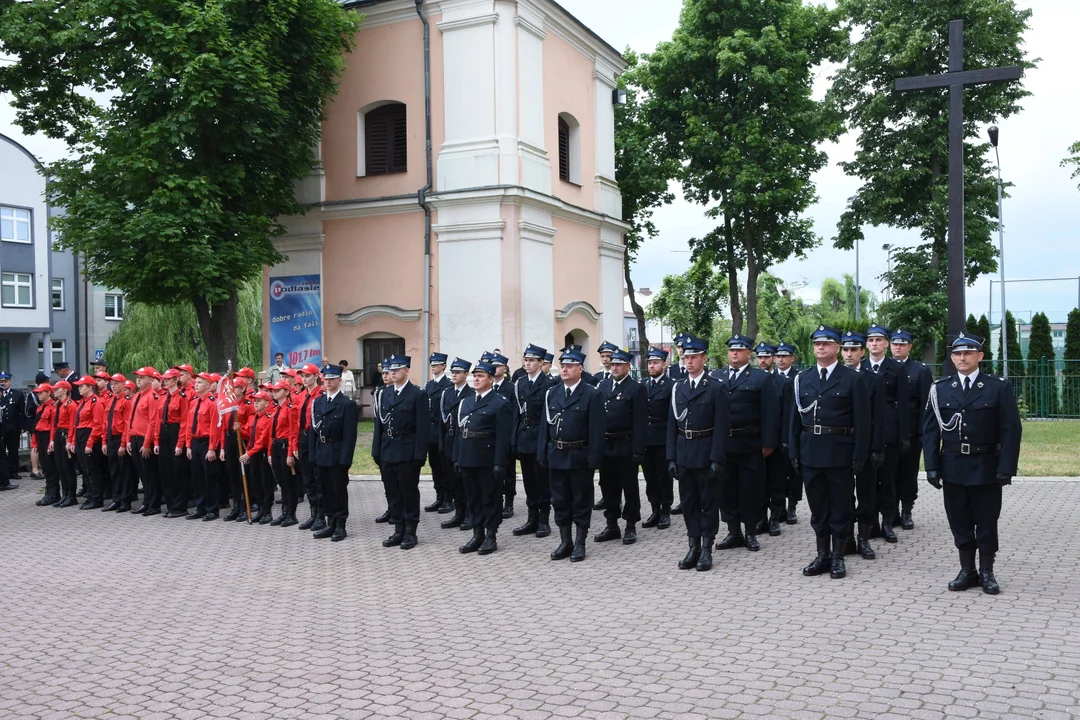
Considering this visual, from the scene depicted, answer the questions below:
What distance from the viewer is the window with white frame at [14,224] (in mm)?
42625

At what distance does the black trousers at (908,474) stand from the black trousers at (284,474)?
6.91 metres

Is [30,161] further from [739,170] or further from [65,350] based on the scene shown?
[739,170]

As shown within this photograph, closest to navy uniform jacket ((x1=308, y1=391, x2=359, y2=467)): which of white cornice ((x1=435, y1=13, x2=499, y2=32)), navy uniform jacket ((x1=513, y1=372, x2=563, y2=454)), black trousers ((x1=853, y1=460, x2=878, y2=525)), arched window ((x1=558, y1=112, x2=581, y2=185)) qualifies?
navy uniform jacket ((x1=513, y1=372, x2=563, y2=454))

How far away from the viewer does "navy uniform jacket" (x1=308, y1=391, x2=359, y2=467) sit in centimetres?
1049

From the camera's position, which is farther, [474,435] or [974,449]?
[474,435]

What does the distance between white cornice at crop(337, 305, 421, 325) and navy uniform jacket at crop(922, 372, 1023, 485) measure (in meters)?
17.2

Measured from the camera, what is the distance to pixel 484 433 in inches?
384

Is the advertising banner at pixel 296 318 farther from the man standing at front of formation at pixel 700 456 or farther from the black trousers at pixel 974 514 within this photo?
the black trousers at pixel 974 514

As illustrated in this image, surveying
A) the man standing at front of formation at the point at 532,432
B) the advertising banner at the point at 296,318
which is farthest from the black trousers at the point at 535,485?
the advertising banner at the point at 296,318

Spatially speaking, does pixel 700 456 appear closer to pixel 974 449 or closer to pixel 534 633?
pixel 974 449

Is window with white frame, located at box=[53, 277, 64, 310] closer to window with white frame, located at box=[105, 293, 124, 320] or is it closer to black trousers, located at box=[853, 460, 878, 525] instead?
window with white frame, located at box=[105, 293, 124, 320]

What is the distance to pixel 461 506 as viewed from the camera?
1149 centimetres

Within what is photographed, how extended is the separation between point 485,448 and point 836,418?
3.46 m

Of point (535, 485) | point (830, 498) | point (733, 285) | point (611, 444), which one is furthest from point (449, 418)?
point (733, 285)
